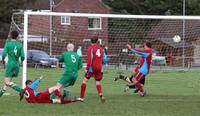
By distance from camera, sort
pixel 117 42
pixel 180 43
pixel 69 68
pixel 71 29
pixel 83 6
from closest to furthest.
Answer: pixel 69 68, pixel 117 42, pixel 180 43, pixel 71 29, pixel 83 6

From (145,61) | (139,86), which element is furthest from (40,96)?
(145,61)

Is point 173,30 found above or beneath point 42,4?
beneath

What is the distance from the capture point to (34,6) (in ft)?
228

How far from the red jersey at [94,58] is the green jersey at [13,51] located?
6.11ft

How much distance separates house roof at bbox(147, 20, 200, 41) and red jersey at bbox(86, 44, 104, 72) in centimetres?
1919

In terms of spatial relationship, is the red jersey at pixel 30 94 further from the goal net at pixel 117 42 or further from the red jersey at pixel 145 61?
the goal net at pixel 117 42

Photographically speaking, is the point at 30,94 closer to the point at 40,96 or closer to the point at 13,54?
the point at 40,96

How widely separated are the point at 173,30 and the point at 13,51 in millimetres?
24725

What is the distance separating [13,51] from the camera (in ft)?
51.9

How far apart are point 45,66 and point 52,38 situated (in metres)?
3.09

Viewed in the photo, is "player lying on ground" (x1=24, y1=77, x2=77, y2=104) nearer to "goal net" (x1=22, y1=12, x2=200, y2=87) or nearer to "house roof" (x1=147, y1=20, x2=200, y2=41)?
"goal net" (x1=22, y1=12, x2=200, y2=87)

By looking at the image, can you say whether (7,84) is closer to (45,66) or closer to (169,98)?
(169,98)

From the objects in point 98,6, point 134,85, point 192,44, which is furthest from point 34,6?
point 134,85

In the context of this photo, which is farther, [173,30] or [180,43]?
[173,30]
